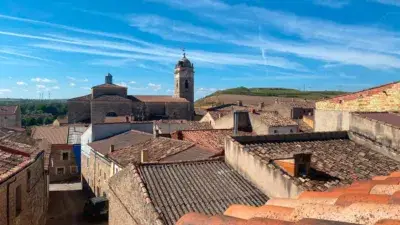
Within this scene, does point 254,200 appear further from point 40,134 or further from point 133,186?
point 40,134

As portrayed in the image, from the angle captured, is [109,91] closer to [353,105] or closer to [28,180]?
[353,105]

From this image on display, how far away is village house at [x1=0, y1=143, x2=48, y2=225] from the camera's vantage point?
28.8ft

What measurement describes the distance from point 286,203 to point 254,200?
4.49 m

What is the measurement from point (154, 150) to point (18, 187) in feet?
23.2

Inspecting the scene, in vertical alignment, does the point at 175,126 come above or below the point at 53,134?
above

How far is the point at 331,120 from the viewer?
1633cm

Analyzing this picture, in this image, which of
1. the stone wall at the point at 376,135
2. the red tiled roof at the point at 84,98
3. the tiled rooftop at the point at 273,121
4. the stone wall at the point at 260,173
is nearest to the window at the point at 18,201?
the stone wall at the point at 260,173

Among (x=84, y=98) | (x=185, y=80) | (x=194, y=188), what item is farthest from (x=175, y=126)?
(x=185, y=80)

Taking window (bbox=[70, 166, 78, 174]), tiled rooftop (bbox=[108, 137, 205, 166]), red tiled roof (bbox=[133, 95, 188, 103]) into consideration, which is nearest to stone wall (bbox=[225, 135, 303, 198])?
tiled rooftop (bbox=[108, 137, 205, 166])

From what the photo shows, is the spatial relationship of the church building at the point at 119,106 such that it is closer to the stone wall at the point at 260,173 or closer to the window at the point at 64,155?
the window at the point at 64,155

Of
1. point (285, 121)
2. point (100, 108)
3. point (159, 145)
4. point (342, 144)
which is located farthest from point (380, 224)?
point (100, 108)

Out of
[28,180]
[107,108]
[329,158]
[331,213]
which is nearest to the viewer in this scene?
[331,213]

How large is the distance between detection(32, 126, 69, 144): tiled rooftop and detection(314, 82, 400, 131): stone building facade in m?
24.7

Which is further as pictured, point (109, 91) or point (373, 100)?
point (109, 91)
